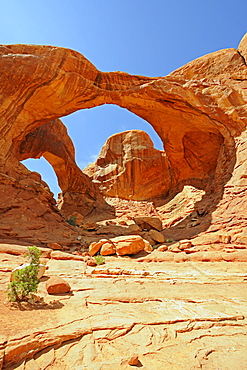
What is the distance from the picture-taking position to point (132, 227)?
13.6m

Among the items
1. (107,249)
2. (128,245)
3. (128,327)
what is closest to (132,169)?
(128,245)

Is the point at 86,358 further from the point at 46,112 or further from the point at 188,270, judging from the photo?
the point at 46,112

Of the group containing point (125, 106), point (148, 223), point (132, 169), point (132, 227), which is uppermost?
point (125, 106)

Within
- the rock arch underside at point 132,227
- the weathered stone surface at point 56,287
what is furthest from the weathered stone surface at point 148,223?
the weathered stone surface at point 56,287

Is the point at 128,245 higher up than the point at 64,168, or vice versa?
the point at 64,168

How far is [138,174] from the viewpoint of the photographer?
31.9 metres

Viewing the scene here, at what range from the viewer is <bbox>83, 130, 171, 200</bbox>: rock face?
30672 mm

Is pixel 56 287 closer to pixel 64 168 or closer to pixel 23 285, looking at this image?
pixel 23 285

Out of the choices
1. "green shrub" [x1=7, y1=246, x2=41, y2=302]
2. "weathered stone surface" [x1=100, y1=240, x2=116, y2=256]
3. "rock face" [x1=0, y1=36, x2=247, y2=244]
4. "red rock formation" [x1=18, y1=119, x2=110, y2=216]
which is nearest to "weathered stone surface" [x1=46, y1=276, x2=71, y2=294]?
"green shrub" [x1=7, y1=246, x2=41, y2=302]

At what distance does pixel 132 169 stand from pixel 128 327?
29663 mm

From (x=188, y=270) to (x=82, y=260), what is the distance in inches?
168

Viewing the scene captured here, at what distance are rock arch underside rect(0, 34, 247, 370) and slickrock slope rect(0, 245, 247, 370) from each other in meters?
0.02

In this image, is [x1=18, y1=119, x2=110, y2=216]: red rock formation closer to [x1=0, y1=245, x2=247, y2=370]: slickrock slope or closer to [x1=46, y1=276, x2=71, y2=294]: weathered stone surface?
[x1=0, y1=245, x2=247, y2=370]: slickrock slope

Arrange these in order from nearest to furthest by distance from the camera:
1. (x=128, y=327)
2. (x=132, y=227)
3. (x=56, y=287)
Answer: (x=128, y=327) < (x=56, y=287) < (x=132, y=227)
